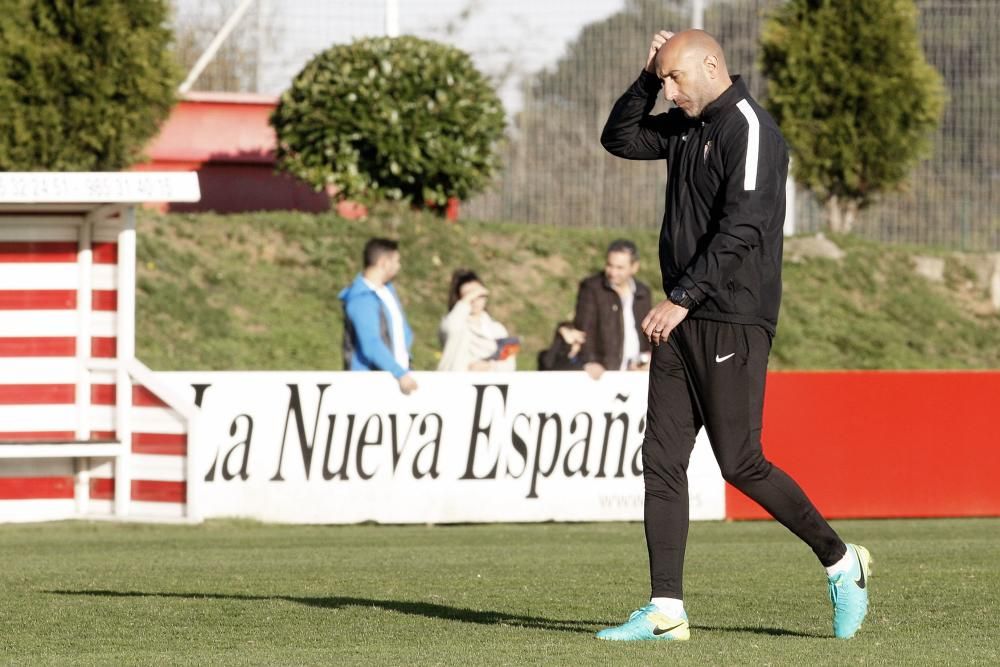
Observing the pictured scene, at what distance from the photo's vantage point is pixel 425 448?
43.2 ft

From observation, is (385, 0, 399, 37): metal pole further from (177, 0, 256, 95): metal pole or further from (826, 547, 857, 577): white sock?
(826, 547, 857, 577): white sock

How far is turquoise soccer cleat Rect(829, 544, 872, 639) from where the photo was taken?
249 inches

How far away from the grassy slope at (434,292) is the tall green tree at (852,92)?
1.13 metres

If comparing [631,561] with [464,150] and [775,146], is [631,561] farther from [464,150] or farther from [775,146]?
[464,150]

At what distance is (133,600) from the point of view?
756 cm

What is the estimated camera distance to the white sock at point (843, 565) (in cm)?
633

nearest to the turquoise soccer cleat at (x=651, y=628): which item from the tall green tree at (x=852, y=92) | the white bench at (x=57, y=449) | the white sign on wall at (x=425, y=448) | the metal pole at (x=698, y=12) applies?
the white sign on wall at (x=425, y=448)

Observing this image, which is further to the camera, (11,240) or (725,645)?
(11,240)

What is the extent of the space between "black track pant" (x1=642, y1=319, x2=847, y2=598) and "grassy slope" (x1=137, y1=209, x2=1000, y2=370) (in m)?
13.0

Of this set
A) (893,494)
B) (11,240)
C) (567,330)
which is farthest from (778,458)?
(11,240)

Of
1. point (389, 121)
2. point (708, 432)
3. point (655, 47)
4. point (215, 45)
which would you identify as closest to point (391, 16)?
point (215, 45)

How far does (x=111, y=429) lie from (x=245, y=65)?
36.8ft

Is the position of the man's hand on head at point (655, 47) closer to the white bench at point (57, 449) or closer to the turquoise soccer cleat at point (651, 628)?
the turquoise soccer cleat at point (651, 628)

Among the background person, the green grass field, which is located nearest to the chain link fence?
the background person
